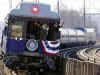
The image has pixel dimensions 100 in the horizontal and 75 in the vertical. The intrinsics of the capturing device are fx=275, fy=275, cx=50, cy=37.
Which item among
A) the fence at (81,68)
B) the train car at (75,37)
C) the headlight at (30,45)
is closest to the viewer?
the fence at (81,68)

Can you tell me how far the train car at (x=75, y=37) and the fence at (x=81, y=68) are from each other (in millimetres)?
14397

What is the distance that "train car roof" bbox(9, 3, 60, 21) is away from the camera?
13.4 meters

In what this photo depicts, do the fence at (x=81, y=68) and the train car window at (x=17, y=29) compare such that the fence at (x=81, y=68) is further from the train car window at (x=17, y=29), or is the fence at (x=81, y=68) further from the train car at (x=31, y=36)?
the train car window at (x=17, y=29)

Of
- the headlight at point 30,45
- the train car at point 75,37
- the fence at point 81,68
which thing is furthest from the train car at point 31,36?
the train car at point 75,37

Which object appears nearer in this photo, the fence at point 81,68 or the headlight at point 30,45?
the fence at point 81,68

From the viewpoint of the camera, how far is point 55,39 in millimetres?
14336

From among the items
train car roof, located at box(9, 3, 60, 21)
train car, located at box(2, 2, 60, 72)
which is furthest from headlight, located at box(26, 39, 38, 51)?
Answer: train car roof, located at box(9, 3, 60, 21)

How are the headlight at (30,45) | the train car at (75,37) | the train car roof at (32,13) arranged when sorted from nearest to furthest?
the train car roof at (32,13), the headlight at (30,45), the train car at (75,37)

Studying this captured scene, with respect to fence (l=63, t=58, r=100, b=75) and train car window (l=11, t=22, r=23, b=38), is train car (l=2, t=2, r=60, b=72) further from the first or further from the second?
fence (l=63, t=58, r=100, b=75)

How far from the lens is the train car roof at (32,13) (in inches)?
526

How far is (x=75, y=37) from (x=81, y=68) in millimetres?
21956

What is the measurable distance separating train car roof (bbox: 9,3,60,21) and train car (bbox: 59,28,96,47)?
12411 mm

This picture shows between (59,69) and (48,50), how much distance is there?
5.16 feet

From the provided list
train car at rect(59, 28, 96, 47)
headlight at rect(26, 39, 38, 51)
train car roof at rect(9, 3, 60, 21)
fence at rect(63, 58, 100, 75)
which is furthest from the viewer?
train car at rect(59, 28, 96, 47)
